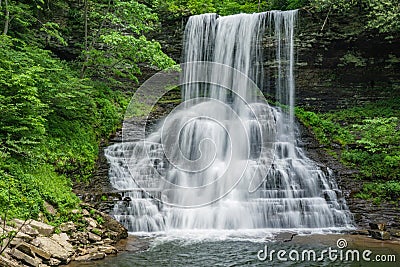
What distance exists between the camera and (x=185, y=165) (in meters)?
11.6

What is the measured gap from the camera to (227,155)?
1213cm

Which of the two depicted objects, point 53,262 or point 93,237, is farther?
point 93,237

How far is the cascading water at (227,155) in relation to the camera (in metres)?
9.39

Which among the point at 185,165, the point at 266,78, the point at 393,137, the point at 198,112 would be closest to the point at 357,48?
the point at 266,78

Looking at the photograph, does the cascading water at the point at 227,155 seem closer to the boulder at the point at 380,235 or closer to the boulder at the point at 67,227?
the boulder at the point at 380,235

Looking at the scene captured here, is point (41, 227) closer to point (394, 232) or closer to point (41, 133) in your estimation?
point (41, 133)

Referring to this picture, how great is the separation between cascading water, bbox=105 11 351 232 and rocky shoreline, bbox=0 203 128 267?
3.11ft

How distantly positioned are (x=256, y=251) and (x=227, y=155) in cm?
526

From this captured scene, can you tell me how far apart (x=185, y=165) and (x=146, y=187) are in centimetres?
192

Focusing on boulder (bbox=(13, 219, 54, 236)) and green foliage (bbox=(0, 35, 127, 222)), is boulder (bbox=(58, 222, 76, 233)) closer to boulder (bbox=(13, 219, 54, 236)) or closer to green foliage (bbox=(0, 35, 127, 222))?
green foliage (bbox=(0, 35, 127, 222))

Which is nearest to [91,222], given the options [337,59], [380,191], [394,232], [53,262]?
[53,262]

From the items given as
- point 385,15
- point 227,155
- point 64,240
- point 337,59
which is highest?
point 385,15

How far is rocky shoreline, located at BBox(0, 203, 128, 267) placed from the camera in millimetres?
5484

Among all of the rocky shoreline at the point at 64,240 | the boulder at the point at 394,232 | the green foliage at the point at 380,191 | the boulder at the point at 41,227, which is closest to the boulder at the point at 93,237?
the rocky shoreline at the point at 64,240
